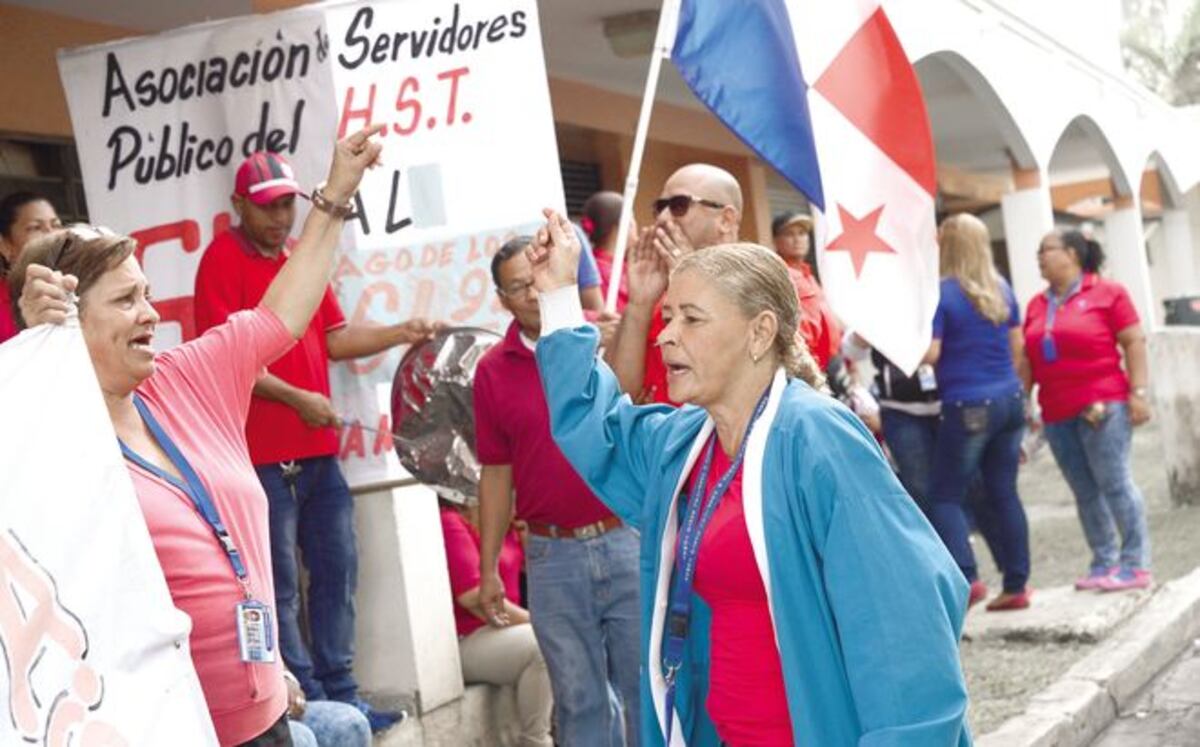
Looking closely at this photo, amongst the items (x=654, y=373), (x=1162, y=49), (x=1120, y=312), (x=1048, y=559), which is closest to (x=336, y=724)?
(x=654, y=373)

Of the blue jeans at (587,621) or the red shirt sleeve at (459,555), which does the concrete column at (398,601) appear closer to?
the red shirt sleeve at (459,555)

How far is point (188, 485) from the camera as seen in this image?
11.5 ft

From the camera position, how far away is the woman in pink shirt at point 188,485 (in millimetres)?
3451

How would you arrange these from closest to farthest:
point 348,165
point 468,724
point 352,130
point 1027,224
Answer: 1. point 348,165
2. point 352,130
3. point 468,724
4. point 1027,224

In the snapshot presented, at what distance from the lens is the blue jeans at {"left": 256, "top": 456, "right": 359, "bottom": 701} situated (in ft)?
18.2

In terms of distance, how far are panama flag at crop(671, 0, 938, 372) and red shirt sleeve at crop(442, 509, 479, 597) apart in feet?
6.00

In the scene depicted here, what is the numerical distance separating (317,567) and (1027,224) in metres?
11.1

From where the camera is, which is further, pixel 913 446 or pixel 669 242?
pixel 913 446

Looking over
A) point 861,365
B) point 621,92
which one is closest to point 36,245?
point 621,92

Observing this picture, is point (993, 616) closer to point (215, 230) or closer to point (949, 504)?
point (949, 504)

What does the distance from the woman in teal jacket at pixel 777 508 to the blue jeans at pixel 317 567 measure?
1.99 m

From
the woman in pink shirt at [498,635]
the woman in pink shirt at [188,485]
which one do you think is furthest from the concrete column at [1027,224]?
the woman in pink shirt at [188,485]

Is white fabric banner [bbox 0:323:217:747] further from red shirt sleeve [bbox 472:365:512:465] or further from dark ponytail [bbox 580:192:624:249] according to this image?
dark ponytail [bbox 580:192:624:249]

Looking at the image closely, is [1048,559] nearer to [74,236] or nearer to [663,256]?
[663,256]
